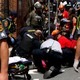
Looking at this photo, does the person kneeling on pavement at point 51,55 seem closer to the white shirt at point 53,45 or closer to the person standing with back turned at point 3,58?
the white shirt at point 53,45

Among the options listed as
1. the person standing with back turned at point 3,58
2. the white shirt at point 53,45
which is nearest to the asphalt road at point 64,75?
the white shirt at point 53,45

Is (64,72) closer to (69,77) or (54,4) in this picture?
(69,77)

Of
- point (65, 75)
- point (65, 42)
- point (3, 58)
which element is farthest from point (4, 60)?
point (65, 42)

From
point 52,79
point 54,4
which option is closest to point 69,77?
point 52,79

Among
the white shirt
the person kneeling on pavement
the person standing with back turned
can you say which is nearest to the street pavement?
the person kneeling on pavement

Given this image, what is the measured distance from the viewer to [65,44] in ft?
33.0

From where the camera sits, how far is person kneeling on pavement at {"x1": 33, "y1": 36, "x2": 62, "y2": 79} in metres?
9.20

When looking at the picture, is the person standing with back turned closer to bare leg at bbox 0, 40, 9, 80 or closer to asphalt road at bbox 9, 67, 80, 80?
bare leg at bbox 0, 40, 9, 80

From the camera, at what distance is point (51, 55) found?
9211 millimetres

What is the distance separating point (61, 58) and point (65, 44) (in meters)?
0.85

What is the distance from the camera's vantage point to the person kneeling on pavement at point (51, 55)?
9195mm

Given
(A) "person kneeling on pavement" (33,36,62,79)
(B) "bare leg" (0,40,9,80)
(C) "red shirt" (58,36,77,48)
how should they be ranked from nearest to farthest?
1. (B) "bare leg" (0,40,9,80)
2. (A) "person kneeling on pavement" (33,36,62,79)
3. (C) "red shirt" (58,36,77,48)

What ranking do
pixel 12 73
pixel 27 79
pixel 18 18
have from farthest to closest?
1. pixel 18 18
2. pixel 27 79
3. pixel 12 73

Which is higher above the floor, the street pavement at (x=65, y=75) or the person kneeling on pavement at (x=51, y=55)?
the person kneeling on pavement at (x=51, y=55)
